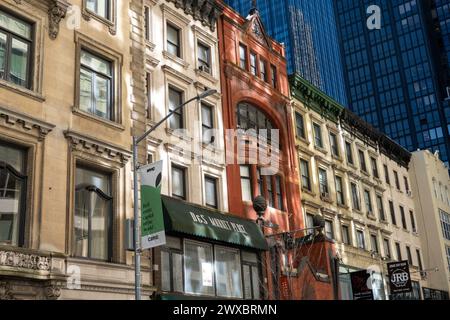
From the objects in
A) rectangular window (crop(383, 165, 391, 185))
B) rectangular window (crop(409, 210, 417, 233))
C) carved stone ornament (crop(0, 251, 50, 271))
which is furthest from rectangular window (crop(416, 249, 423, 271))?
carved stone ornament (crop(0, 251, 50, 271))

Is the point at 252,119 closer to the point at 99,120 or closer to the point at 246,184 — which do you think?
the point at 246,184

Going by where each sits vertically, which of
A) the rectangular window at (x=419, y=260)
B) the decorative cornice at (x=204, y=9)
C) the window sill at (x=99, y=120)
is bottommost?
the rectangular window at (x=419, y=260)

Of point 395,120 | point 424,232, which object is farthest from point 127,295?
point 395,120

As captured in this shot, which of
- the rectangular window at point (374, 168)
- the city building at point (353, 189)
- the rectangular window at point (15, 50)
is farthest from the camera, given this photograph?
the rectangular window at point (374, 168)

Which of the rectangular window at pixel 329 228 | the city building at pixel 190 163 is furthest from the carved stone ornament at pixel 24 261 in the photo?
the rectangular window at pixel 329 228

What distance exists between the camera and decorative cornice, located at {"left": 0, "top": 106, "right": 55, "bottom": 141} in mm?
17734

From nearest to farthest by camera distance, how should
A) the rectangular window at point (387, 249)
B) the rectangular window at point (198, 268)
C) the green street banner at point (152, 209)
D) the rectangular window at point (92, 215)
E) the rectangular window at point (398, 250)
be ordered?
the green street banner at point (152, 209), the rectangular window at point (92, 215), the rectangular window at point (198, 268), the rectangular window at point (387, 249), the rectangular window at point (398, 250)

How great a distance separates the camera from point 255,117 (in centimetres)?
3459

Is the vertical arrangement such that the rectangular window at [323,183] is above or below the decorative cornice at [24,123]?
above

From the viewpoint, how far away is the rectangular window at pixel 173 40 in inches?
1138

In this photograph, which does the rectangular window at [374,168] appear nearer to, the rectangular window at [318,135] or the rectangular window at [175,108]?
the rectangular window at [318,135]

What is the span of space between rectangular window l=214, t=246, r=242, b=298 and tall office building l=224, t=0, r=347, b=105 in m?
125

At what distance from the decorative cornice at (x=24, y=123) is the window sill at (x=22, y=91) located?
816 mm
